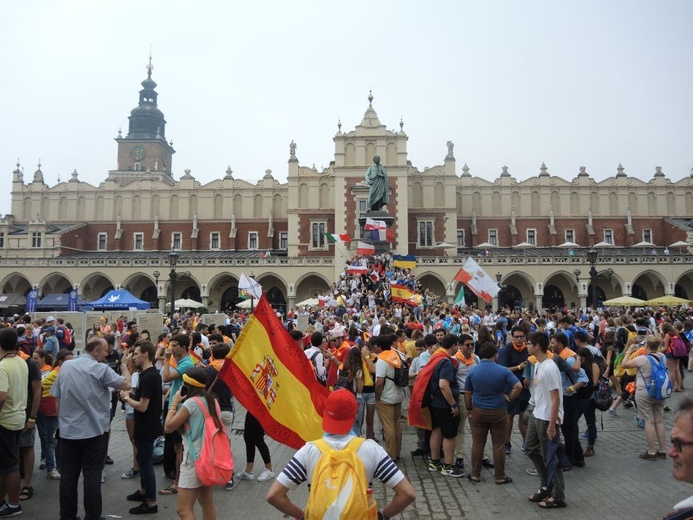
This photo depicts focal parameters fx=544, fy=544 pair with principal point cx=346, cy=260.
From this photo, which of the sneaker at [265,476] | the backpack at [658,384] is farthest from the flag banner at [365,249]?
the sneaker at [265,476]

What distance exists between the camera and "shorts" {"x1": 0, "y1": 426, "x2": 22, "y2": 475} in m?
5.45

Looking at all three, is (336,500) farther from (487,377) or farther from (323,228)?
(323,228)

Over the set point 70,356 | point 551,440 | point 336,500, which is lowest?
point 551,440

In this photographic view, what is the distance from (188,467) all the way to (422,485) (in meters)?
3.15

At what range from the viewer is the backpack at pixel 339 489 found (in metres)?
2.96

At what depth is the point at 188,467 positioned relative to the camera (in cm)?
467

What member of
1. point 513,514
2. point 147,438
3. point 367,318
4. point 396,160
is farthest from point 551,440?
point 396,160

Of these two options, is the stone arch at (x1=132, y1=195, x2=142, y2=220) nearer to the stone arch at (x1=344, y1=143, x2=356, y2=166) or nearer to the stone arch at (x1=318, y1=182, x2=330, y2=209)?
the stone arch at (x1=318, y1=182, x2=330, y2=209)

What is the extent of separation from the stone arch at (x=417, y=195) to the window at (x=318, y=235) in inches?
306

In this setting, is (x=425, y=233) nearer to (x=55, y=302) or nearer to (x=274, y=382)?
(x=55, y=302)

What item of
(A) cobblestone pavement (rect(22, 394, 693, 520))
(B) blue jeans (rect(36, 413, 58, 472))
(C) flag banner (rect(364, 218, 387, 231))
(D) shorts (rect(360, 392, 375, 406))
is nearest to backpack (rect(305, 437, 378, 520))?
(A) cobblestone pavement (rect(22, 394, 693, 520))

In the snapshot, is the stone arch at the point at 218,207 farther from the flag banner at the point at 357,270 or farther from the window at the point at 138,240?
the flag banner at the point at 357,270

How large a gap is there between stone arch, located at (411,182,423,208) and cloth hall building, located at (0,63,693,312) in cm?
9

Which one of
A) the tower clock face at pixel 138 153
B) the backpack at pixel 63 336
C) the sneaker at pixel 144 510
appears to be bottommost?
the sneaker at pixel 144 510
